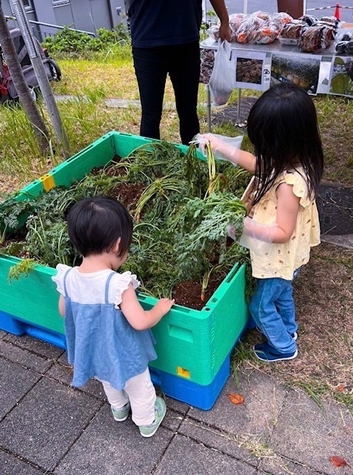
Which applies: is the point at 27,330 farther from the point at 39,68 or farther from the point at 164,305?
the point at 39,68

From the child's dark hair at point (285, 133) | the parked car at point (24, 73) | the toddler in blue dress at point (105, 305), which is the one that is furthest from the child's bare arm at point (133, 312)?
the parked car at point (24, 73)

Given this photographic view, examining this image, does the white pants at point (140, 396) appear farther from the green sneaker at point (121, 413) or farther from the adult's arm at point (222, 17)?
the adult's arm at point (222, 17)

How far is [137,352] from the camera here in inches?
68.3

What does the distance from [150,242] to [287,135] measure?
0.86 m

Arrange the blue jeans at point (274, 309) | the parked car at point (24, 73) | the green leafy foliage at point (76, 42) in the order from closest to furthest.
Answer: the blue jeans at point (274, 309)
the parked car at point (24, 73)
the green leafy foliage at point (76, 42)

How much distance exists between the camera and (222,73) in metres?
3.18

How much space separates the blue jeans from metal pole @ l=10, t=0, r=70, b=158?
211 centimetres

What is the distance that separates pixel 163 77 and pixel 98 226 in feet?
5.27

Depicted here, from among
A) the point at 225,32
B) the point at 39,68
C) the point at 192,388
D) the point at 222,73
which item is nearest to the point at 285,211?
the point at 192,388

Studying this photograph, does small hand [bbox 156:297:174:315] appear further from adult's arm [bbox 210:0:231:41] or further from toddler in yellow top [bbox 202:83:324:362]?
adult's arm [bbox 210:0:231:41]

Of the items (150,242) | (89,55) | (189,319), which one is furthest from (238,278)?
(89,55)

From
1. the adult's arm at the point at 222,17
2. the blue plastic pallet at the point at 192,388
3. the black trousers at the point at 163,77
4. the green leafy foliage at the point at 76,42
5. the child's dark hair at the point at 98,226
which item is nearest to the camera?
the child's dark hair at the point at 98,226

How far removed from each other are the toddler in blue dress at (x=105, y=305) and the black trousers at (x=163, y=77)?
1.38m

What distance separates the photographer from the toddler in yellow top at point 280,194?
1709 millimetres
